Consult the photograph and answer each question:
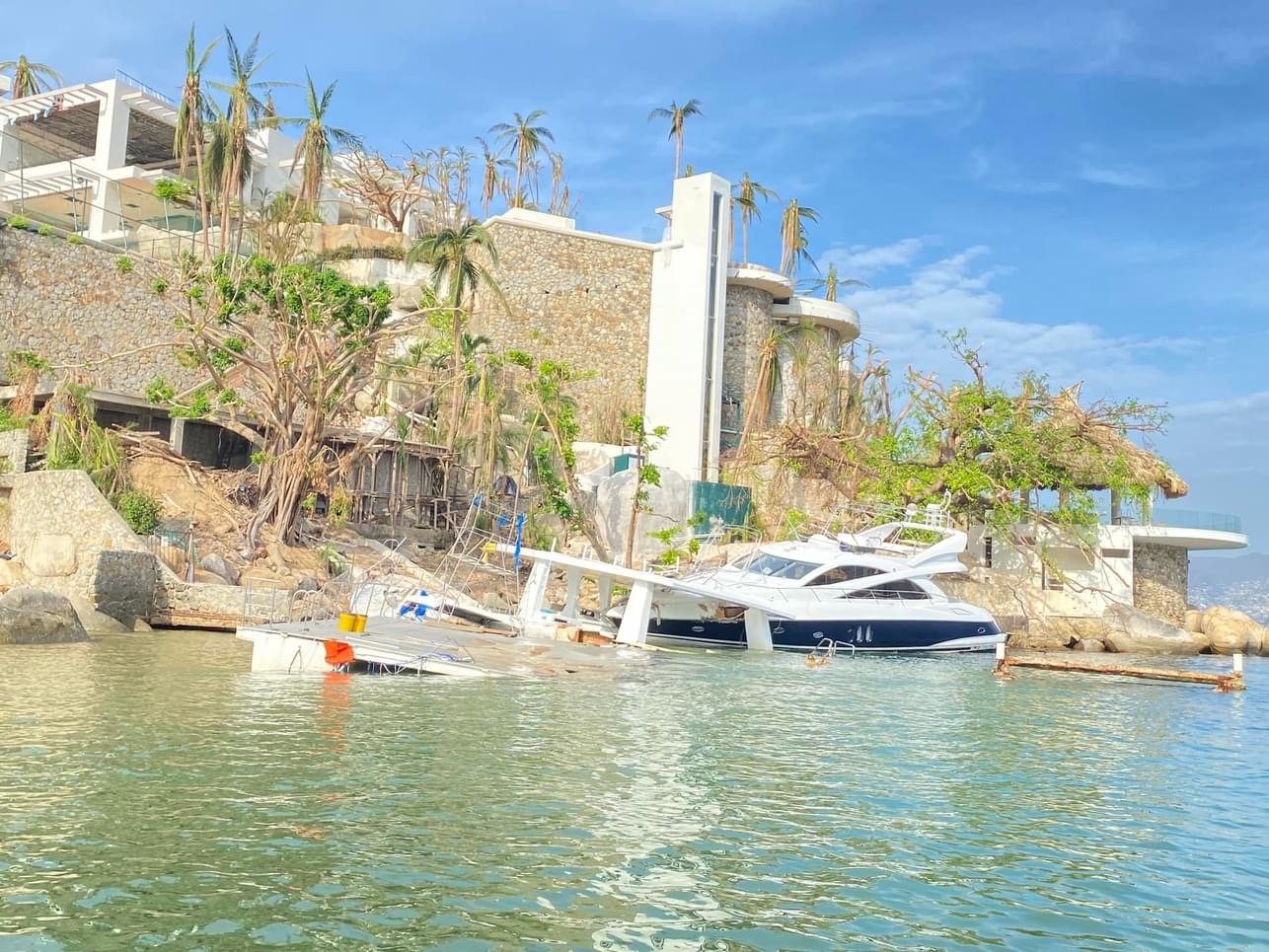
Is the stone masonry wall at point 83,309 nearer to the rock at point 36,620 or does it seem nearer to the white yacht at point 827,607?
the rock at point 36,620

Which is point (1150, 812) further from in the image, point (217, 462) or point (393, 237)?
point (393, 237)

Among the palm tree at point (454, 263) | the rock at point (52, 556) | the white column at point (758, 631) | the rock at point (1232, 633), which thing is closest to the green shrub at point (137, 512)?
the rock at point (52, 556)

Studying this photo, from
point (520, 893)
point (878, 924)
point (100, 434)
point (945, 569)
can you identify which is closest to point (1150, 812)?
point (878, 924)

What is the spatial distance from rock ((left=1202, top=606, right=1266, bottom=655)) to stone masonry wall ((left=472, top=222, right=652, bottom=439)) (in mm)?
19776

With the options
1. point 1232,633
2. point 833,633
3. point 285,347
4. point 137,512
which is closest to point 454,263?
point 285,347

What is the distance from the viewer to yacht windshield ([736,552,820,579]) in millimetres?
25625

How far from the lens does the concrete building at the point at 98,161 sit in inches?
1732

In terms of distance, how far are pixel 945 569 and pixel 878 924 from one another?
72.1 ft

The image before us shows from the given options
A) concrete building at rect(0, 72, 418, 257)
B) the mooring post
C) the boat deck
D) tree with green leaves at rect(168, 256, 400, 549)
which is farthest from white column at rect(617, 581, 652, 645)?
concrete building at rect(0, 72, 418, 257)

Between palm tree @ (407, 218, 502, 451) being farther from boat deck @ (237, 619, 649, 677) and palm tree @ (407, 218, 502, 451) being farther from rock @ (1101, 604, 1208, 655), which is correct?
rock @ (1101, 604, 1208, 655)

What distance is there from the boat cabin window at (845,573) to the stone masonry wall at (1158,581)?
13.8 m

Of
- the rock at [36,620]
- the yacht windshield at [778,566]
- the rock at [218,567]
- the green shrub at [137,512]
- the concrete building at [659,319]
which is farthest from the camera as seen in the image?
the concrete building at [659,319]

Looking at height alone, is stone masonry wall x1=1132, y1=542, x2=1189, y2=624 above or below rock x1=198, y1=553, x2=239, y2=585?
above

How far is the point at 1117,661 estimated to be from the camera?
2766 cm
